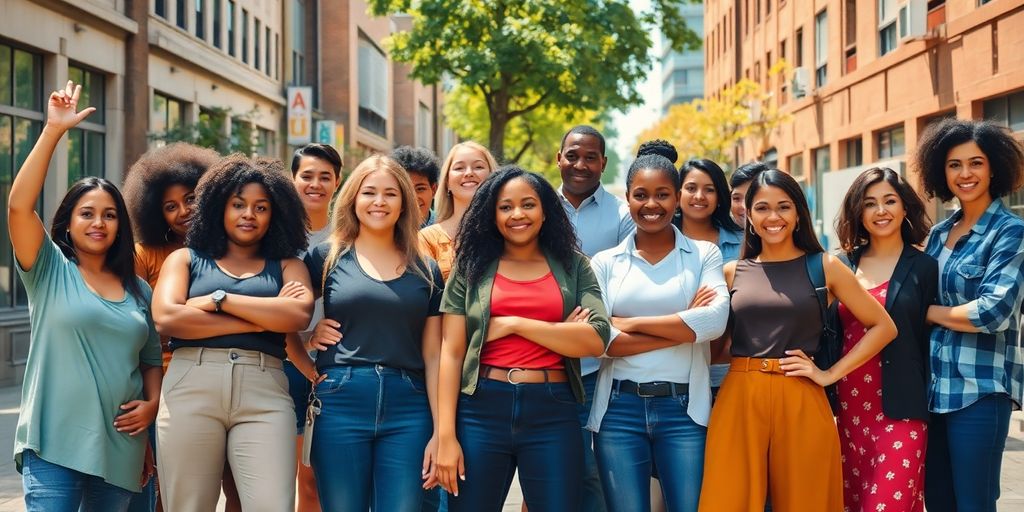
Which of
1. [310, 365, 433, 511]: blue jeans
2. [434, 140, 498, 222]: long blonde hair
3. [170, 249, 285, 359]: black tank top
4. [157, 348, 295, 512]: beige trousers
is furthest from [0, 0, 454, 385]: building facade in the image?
[310, 365, 433, 511]: blue jeans

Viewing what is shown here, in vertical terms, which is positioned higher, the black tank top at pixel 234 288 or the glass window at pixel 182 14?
the glass window at pixel 182 14

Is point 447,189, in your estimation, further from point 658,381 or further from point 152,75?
point 152,75

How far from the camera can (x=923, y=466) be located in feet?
16.0

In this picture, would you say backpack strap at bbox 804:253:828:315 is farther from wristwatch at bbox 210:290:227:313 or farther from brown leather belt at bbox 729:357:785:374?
wristwatch at bbox 210:290:227:313

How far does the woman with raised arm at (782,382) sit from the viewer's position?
4.62 metres

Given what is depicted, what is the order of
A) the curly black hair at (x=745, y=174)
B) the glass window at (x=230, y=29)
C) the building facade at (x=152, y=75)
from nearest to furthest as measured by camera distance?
1. the curly black hair at (x=745, y=174)
2. the building facade at (x=152, y=75)
3. the glass window at (x=230, y=29)

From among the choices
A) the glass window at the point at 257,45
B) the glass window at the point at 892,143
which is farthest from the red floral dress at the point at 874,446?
the glass window at the point at 257,45

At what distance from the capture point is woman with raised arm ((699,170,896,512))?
15.2 ft

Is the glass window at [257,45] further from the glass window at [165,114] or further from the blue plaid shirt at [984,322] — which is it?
the blue plaid shirt at [984,322]

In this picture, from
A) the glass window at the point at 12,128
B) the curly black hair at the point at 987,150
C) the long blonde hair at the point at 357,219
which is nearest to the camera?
the long blonde hair at the point at 357,219

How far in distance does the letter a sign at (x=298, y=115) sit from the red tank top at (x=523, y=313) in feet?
89.6

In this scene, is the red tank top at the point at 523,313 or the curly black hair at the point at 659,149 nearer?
the red tank top at the point at 523,313

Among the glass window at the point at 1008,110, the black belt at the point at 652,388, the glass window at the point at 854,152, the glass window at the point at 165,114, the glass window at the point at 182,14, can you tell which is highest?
the glass window at the point at 182,14

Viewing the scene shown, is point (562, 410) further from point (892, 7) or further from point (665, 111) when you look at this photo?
point (665, 111)
